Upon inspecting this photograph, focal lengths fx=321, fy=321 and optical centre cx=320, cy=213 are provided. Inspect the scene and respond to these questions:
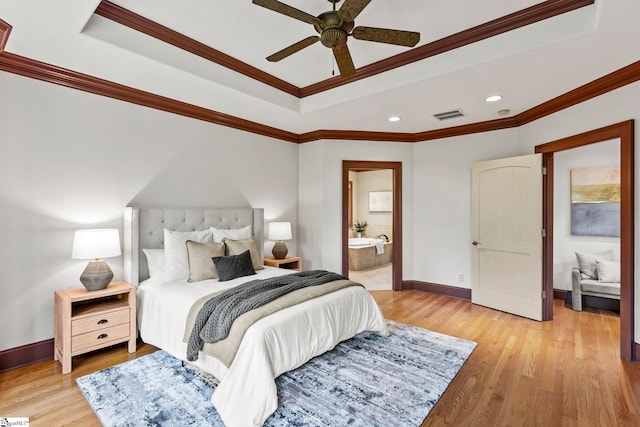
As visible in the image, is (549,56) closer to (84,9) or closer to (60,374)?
(84,9)

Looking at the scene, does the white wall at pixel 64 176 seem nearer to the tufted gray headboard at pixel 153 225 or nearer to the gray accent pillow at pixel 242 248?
the tufted gray headboard at pixel 153 225

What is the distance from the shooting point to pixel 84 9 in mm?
2000

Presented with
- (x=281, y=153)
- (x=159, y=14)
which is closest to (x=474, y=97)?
(x=281, y=153)

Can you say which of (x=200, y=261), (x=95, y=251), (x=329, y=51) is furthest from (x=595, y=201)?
(x=95, y=251)

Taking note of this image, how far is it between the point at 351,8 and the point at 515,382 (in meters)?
2.90

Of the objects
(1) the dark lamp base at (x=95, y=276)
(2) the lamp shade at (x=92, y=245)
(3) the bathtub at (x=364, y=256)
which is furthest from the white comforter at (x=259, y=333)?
(3) the bathtub at (x=364, y=256)

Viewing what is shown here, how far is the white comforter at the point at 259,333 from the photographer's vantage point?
6.54 feet

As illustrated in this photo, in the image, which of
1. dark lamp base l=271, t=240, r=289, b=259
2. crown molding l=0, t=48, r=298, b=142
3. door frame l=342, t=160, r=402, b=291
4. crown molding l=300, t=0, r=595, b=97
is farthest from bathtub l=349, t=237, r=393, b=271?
crown molding l=300, t=0, r=595, b=97

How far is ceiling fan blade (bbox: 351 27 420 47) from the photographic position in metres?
2.02

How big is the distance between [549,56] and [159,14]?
3009 millimetres

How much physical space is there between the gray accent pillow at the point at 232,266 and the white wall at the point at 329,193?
1788 mm

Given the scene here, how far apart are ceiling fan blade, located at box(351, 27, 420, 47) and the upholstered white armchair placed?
13.0 feet

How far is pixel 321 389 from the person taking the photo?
7.72ft

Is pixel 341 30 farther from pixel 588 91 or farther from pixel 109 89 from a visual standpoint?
pixel 588 91
